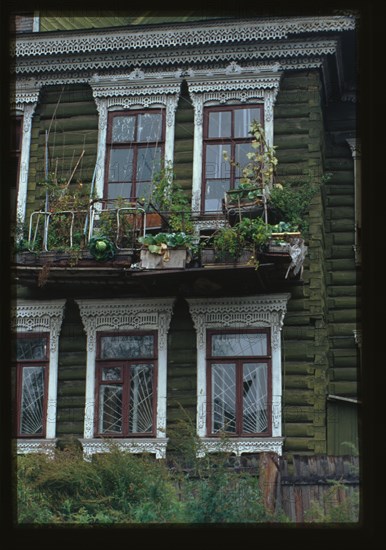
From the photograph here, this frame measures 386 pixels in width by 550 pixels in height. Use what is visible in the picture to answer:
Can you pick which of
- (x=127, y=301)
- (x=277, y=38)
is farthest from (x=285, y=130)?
(x=127, y=301)

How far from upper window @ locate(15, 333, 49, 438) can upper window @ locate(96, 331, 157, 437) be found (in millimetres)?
985

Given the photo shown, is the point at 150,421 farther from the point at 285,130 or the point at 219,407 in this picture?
the point at 285,130

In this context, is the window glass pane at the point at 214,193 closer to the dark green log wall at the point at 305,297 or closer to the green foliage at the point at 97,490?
the dark green log wall at the point at 305,297

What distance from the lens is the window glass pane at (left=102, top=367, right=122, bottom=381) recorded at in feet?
61.2

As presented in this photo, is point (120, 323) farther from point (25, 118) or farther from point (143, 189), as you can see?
point (25, 118)

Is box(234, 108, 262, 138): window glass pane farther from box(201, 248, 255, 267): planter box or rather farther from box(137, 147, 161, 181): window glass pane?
box(201, 248, 255, 267): planter box

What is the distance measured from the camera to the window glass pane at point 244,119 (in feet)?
63.6

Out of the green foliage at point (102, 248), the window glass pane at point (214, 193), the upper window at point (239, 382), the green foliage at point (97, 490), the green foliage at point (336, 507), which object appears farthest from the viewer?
the window glass pane at point (214, 193)

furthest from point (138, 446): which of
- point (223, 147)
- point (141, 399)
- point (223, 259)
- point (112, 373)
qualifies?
point (223, 147)

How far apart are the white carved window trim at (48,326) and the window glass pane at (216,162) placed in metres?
3.45

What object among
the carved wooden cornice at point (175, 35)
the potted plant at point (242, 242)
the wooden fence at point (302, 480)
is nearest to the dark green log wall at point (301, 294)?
the carved wooden cornice at point (175, 35)

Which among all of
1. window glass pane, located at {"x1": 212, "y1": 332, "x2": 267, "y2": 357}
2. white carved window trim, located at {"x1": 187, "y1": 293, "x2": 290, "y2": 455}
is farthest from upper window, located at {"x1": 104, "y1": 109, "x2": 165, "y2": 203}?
window glass pane, located at {"x1": 212, "y1": 332, "x2": 267, "y2": 357}

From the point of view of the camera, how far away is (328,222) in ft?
65.7

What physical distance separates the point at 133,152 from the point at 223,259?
3296 millimetres
